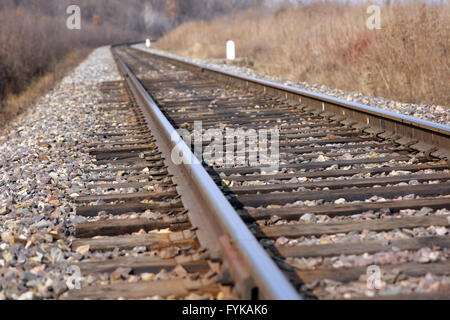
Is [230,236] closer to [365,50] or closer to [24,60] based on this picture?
[365,50]

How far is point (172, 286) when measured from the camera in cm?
248

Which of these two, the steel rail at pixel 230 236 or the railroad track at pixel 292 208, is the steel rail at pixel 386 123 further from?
the steel rail at pixel 230 236

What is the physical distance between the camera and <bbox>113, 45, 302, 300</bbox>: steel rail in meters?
2.09

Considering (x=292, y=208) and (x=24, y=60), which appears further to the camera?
(x=24, y=60)

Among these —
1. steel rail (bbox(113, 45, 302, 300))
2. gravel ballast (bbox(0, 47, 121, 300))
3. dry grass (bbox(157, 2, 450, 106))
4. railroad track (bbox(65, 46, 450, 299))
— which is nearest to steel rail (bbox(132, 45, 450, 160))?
railroad track (bbox(65, 46, 450, 299))

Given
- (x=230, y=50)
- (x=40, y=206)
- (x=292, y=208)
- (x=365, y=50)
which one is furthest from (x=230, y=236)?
(x=230, y=50)

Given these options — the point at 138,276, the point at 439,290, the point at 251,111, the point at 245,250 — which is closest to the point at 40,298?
the point at 138,276

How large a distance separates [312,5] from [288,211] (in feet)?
47.3

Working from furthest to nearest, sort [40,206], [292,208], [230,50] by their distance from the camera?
1. [230,50]
2. [40,206]
3. [292,208]

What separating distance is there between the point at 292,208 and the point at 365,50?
8552 millimetres

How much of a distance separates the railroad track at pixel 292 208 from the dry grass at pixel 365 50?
122 inches

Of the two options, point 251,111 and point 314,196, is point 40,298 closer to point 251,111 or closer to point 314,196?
point 314,196

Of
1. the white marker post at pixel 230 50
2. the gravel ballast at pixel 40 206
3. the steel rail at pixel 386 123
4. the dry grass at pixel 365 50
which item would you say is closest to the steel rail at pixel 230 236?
the gravel ballast at pixel 40 206

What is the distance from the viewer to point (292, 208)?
3.40 m
